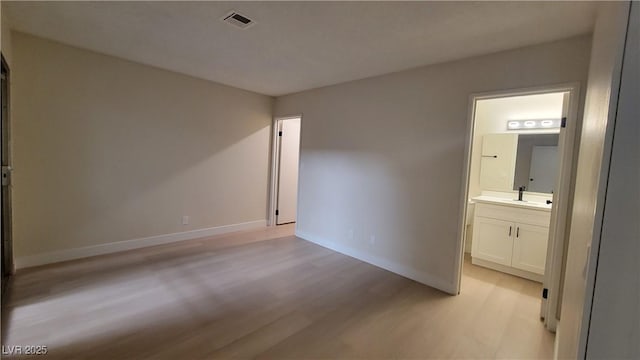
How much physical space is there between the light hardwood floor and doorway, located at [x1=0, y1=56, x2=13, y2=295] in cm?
19

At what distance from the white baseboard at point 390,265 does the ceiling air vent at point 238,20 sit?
295cm

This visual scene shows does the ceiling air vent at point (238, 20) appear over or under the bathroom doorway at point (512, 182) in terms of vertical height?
over

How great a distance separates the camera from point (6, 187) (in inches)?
106

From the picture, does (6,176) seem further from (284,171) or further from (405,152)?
(405,152)

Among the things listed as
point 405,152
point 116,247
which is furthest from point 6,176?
point 405,152

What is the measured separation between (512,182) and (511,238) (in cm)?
87

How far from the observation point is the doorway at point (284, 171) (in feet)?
17.5

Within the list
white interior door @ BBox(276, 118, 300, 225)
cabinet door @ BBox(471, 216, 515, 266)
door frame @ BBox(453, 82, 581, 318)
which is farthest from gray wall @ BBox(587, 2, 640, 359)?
white interior door @ BBox(276, 118, 300, 225)

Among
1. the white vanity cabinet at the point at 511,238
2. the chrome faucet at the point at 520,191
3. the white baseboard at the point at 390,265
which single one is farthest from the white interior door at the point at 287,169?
the chrome faucet at the point at 520,191

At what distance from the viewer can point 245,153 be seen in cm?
491

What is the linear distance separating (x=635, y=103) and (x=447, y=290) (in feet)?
9.24

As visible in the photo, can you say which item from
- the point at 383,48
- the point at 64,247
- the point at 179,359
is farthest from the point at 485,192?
the point at 64,247

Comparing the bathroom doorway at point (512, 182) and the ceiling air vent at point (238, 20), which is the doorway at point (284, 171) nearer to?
the ceiling air vent at point (238, 20)

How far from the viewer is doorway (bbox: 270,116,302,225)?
5.33 metres
